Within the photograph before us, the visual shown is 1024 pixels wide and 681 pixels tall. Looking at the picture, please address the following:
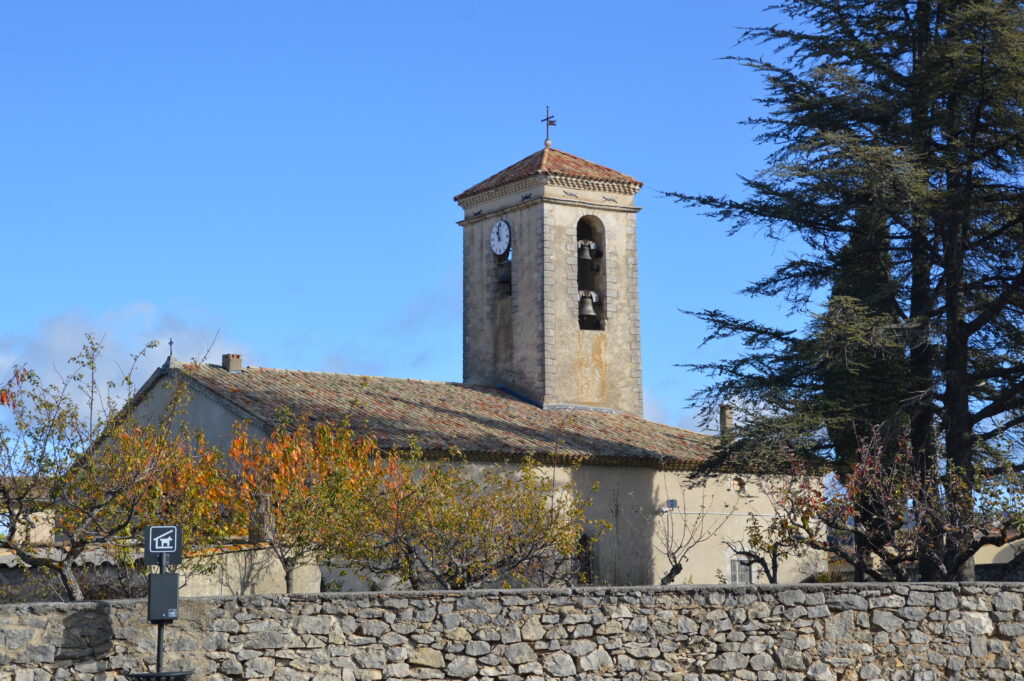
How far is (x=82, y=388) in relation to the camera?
17219mm

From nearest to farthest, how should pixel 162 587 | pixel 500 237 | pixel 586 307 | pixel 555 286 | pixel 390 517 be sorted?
pixel 162 587 < pixel 390 517 < pixel 555 286 < pixel 586 307 < pixel 500 237

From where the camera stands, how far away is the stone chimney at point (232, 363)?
26.2 meters

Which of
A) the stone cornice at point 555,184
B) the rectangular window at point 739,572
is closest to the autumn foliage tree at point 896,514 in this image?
the rectangular window at point 739,572

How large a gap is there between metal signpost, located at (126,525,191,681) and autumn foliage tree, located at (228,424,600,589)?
4478 millimetres

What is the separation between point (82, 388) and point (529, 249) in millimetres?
14993

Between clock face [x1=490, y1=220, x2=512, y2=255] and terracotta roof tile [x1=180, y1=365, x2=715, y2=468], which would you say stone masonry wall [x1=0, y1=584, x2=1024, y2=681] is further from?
clock face [x1=490, y1=220, x2=512, y2=255]

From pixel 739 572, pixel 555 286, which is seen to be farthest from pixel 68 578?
pixel 555 286

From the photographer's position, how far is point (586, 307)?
30.8 metres

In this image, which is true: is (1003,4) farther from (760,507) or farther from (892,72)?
(760,507)

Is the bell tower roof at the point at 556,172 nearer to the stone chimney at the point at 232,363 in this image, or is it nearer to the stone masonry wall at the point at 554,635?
the stone chimney at the point at 232,363

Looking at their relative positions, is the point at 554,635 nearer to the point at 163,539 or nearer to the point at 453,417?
the point at 163,539

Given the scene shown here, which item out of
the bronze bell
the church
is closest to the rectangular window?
the church

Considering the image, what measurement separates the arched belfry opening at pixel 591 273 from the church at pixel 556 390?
0.04 meters

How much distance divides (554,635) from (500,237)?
18.8 metres
